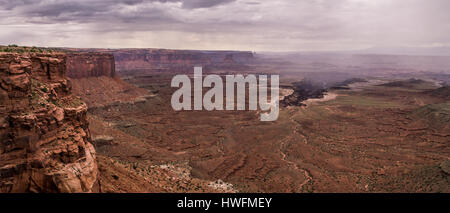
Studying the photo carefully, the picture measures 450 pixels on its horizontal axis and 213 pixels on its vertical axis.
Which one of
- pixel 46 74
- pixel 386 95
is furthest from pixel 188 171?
pixel 386 95

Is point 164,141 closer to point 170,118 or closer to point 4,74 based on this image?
point 170,118

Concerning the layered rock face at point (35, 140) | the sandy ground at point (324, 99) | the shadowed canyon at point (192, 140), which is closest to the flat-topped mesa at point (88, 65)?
the shadowed canyon at point (192, 140)

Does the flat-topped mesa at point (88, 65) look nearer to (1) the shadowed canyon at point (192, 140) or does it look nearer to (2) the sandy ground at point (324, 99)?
(1) the shadowed canyon at point (192, 140)

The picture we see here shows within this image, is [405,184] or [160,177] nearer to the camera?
[160,177]

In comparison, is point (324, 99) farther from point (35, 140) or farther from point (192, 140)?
point (35, 140)

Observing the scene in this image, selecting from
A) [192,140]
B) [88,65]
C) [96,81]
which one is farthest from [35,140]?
[88,65]

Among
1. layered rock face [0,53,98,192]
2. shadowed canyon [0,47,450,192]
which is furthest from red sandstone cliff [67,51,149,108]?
layered rock face [0,53,98,192]

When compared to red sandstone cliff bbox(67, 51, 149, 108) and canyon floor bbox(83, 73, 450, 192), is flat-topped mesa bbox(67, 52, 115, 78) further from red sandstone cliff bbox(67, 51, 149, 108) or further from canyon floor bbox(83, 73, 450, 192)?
canyon floor bbox(83, 73, 450, 192)
